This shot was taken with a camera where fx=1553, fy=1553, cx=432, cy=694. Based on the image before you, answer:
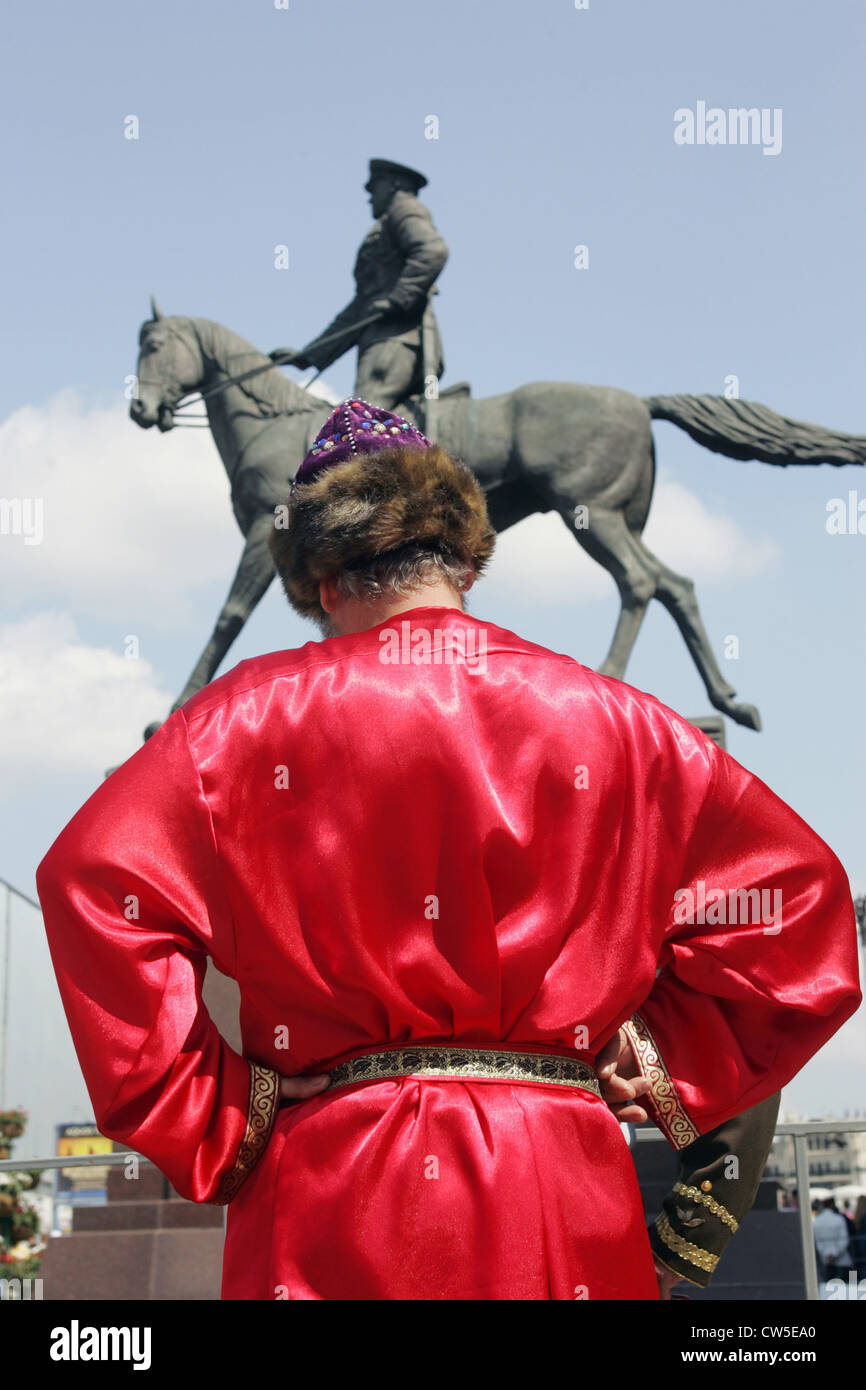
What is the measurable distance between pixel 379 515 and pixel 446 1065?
597 mm

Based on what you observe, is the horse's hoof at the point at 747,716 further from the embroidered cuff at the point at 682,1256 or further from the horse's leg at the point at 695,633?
the embroidered cuff at the point at 682,1256

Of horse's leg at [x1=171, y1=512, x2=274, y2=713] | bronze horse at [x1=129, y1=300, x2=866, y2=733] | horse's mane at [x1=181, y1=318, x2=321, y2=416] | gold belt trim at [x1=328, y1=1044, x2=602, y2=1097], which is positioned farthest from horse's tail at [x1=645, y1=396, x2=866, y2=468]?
gold belt trim at [x1=328, y1=1044, x2=602, y2=1097]

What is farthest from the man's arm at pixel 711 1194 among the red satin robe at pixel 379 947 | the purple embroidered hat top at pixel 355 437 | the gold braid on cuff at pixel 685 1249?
the purple embroidered hat top at pixel 355 437

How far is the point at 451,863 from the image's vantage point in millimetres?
1534

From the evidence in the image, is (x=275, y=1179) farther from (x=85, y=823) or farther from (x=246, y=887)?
(x=85, y=823)

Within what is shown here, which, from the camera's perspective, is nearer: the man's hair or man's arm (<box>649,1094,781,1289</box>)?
the man's hair

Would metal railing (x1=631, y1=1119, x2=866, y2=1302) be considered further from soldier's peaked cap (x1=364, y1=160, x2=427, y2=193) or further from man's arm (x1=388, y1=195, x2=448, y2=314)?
soldier's peaked cap (x1=364, y1=160, x2=427, y2=193)

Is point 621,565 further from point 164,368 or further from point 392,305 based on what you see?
point 164,368

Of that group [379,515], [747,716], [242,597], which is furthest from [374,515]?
[242,597]

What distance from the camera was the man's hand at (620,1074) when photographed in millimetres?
1705

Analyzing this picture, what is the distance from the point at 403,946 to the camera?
59.3 inches

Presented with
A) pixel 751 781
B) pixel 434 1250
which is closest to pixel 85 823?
pixel 434 1250

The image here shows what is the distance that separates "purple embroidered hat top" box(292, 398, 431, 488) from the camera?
1845 millimetres
